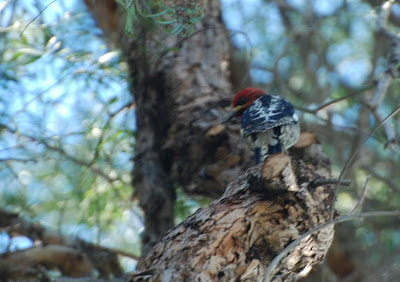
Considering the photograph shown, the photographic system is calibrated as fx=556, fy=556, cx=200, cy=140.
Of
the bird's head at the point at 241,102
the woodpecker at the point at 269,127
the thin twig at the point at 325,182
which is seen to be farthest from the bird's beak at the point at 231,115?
the thin twig at the point at 325,182

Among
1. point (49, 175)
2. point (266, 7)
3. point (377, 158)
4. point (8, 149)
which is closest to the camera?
point (8, 149)

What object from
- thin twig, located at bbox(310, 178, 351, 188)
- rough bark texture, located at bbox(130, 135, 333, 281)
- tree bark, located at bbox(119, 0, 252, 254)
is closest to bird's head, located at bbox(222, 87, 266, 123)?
tree bark, located at bbox(119, 0, 252, 254)

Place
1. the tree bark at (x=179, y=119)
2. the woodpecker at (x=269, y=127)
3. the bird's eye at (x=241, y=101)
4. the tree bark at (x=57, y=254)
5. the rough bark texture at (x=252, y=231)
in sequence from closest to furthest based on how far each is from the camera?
the rough bark texture at (x=252, y=231)
the woodpecker at (x=269, y=127)
the tree bark at (x=179, y=119)
the bird's eye at (x=241, y=101)
the tree bark at (x=57, y=254)

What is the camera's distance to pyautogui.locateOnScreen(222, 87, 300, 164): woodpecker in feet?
11.4

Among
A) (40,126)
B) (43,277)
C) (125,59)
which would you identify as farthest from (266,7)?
(43,277)

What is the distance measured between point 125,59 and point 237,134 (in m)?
1.26

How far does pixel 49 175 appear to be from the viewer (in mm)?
4664

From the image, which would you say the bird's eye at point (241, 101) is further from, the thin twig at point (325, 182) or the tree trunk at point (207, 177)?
the thin twig at point (325, 182)

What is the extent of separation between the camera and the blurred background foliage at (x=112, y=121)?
4422mm

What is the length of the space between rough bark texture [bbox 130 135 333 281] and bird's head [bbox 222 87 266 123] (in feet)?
4.52

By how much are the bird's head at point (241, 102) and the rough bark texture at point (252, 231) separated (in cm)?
138

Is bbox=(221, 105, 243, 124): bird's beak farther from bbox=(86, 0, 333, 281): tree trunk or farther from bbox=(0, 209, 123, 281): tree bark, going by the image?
bbox=(0, 209, 123, 281): tree bark

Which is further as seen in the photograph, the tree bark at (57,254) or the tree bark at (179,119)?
the tree bark at (57,254)

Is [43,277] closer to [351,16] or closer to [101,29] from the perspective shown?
[101,29]
